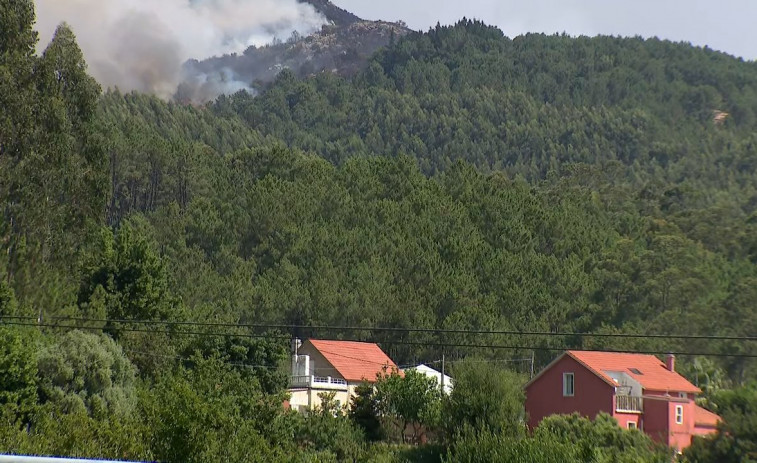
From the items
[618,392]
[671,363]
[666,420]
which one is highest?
[671,363]

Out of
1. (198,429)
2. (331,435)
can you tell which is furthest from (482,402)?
(198,429)

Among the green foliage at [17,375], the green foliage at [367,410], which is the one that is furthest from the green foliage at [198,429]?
the green foliage at [367,410]

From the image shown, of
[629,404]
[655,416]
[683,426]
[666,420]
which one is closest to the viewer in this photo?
[683,426]

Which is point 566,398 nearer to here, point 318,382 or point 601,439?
point 601,439

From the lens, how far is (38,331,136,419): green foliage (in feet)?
126

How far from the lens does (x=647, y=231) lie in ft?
243

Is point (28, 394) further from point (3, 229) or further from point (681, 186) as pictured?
point (681, 186)

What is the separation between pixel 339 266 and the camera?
237ft

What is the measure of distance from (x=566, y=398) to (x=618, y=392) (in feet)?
8.44

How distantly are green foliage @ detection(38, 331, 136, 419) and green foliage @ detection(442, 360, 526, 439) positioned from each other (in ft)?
40.2

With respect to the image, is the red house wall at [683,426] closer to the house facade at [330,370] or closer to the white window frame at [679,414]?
the white window frame at [679,414]

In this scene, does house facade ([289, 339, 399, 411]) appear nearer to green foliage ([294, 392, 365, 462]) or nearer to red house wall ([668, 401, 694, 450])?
green foliage ([294, 392, 365, 462])

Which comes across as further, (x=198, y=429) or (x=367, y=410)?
(x=367, y=410)

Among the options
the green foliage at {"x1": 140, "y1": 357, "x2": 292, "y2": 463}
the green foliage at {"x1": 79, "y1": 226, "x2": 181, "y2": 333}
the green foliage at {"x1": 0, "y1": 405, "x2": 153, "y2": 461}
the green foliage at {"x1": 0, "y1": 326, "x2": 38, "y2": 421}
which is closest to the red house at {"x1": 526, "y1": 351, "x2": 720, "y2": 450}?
the green foliage at {"x1": 140, "y1": 357, "x2": 292, "y2": 463}
